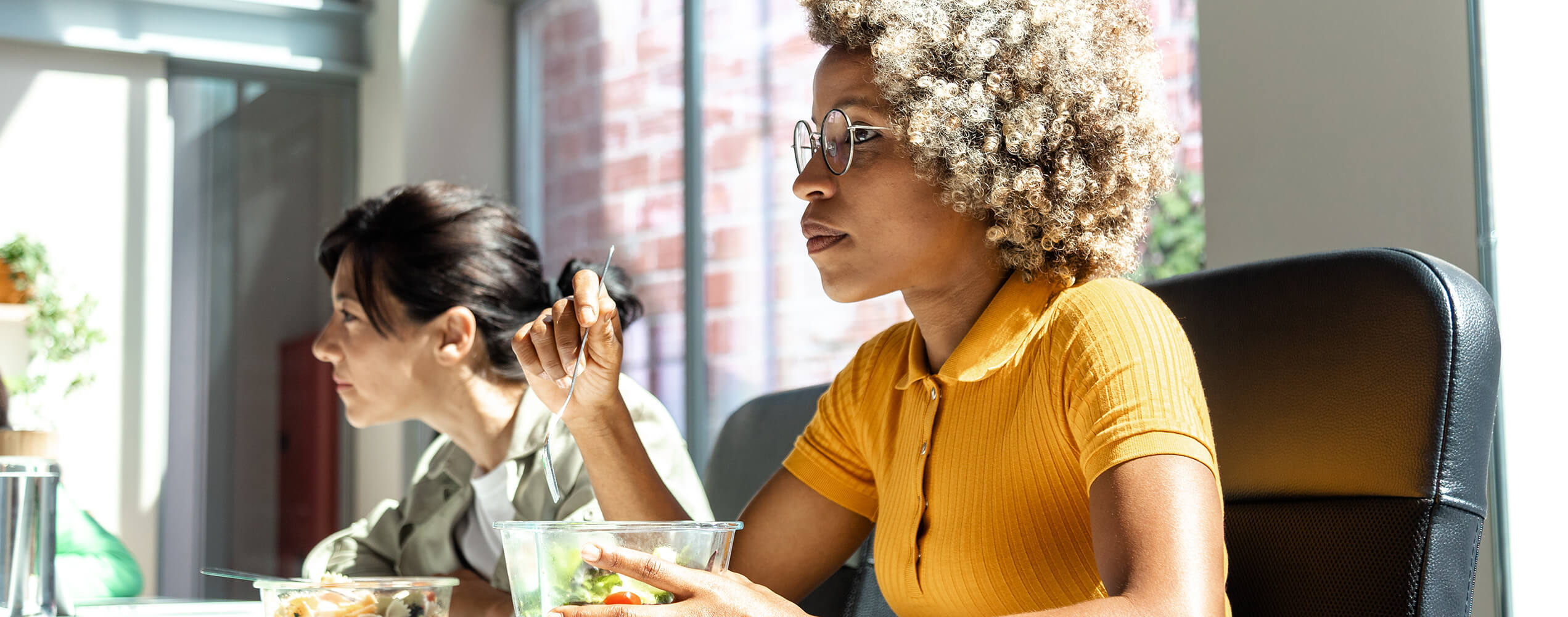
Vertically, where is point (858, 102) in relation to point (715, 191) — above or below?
below

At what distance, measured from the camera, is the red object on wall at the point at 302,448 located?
13.6 feet

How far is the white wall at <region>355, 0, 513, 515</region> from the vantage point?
13.3 feet

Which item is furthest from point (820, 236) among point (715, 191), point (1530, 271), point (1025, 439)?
point (715, 191)

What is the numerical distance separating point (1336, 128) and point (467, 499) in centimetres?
122

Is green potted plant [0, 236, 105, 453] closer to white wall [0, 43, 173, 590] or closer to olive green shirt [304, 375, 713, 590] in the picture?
white wall [0, 43, 173, 590]

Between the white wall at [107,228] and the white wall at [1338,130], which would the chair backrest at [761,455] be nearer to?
the white wall at [1338,130]

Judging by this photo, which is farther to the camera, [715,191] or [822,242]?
[715,191]

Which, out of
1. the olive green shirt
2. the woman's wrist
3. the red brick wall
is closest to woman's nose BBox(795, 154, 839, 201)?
the woman's wrist

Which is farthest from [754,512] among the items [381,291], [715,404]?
[715,404]

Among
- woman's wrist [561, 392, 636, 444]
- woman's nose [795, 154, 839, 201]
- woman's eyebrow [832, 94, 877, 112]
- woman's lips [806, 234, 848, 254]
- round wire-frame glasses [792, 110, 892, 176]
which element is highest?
woman's eyebrow [832, 94, 877, 112]

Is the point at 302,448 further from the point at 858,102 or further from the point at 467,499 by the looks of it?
the point at 858,102

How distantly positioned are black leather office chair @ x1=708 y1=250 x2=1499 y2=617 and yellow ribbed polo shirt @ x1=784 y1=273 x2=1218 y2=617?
0.13 metres

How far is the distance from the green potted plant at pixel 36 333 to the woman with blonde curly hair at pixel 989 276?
3224 millimetres

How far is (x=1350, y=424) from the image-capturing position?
0.98 m
